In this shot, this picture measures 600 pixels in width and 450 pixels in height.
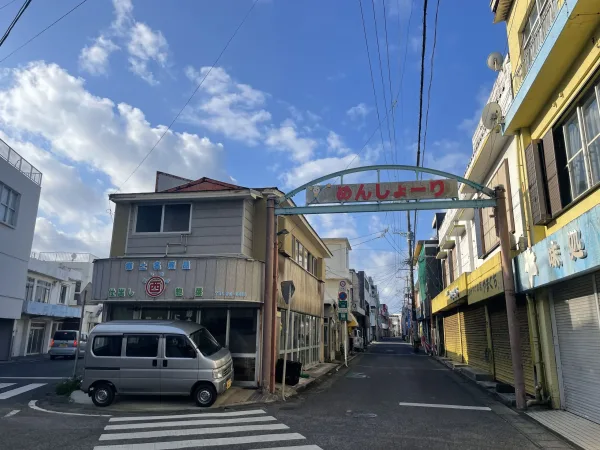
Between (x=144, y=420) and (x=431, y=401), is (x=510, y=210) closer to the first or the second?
(x=431, y=401)

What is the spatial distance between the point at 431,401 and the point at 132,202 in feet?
34.9

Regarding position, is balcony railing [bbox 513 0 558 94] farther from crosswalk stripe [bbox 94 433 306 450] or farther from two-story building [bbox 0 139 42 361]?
two-story building [bbox 0 139 42 361]

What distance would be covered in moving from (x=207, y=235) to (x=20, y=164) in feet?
60.3

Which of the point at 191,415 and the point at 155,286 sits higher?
the point at 155,286

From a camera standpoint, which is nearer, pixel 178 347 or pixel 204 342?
pixel 178 347

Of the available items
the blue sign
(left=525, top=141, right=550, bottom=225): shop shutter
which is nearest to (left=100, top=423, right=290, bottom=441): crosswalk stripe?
the blue sign

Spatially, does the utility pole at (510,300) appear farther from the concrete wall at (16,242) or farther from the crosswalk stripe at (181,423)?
the concrete wall at (16,242)

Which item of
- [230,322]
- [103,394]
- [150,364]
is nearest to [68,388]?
[103,394]

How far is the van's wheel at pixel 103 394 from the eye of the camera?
10.4 meters

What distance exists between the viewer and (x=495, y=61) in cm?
1209

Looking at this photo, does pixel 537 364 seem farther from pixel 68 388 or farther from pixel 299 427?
pixel 68 388

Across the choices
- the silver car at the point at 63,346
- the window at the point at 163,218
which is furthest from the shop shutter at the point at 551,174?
the silver car at the point at 63,346

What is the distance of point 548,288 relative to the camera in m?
9.64

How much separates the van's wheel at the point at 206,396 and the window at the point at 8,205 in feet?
63.0
